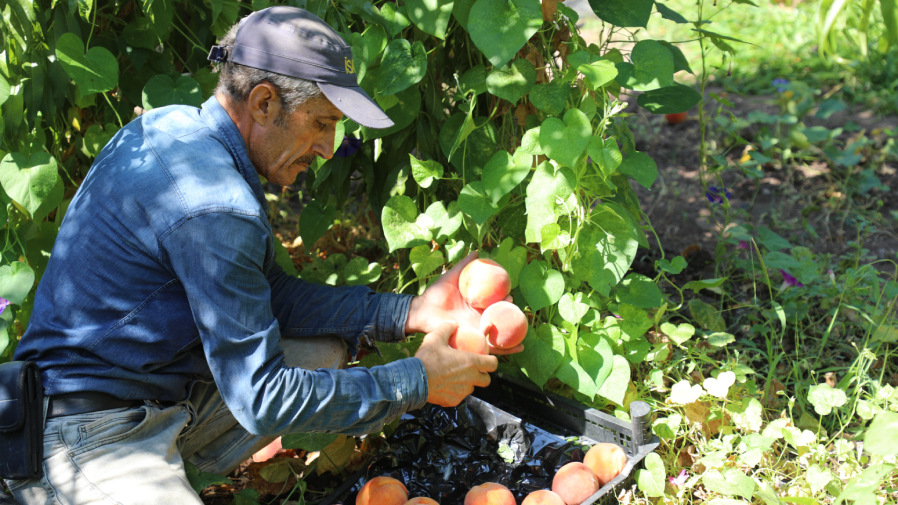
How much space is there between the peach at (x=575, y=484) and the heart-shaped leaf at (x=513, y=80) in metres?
0.86

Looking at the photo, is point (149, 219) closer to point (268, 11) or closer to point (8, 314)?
point (268, 11)

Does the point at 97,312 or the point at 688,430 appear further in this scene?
the point at 688,430

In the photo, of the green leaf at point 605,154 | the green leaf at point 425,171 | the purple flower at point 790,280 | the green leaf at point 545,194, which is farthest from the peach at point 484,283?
the purple flower at point 790,280

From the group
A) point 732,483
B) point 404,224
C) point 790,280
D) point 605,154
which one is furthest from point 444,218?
point 790,280

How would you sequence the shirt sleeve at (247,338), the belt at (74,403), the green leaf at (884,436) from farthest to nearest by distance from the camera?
1. the belt at (74,403)
2. the shirt sleeve at (247,338)
3. the green leaf at (884,436)

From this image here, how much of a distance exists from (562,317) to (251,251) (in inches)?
31.9

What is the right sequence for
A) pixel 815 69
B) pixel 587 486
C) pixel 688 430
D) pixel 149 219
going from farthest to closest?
1. pixel 815 69
2. pixel 688 430
3. pixel 587 486
4. pixel 149 219

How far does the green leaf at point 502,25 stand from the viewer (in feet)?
4.91

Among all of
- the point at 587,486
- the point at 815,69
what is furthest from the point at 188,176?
the point at 815,69

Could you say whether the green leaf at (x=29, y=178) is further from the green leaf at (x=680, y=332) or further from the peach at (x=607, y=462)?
the green leaf at (x=680, y=332)

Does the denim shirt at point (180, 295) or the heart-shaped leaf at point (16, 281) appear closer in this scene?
the denim shirt at point (180, 295)

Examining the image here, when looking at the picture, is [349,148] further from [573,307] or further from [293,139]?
[573,307]

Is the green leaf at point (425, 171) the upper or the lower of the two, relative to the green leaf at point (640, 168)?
lower

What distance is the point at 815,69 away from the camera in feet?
14.2
